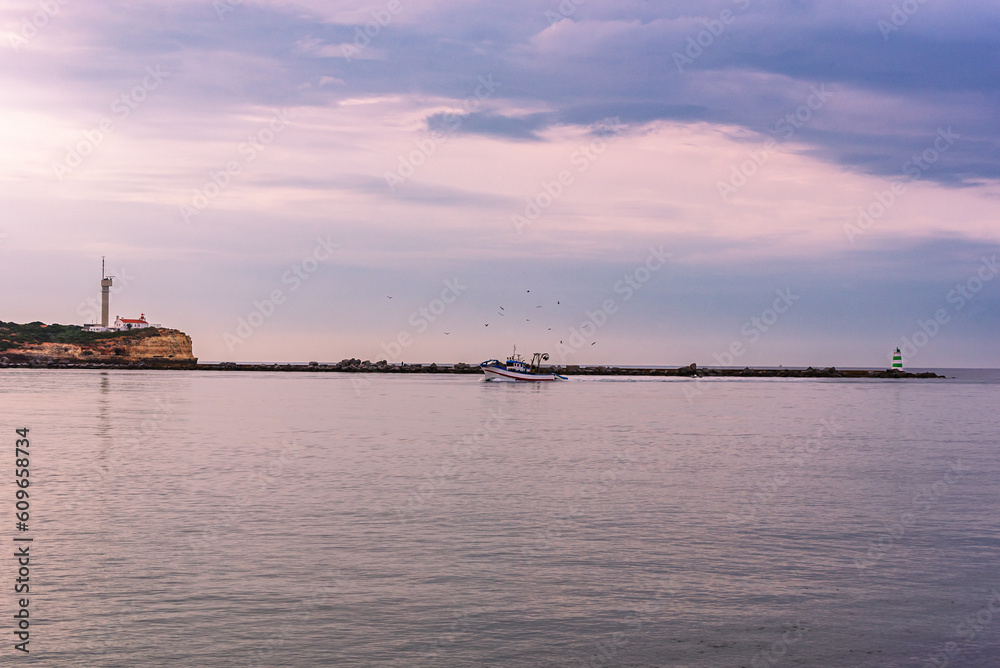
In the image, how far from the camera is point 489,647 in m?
11.7

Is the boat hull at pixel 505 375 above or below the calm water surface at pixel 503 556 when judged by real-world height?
above

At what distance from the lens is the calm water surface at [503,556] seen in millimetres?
11867

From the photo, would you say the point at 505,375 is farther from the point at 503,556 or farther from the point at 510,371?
the point at 503,556

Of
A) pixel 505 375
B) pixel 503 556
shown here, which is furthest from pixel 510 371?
pixel 503 556

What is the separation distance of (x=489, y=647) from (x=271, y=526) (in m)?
9.39

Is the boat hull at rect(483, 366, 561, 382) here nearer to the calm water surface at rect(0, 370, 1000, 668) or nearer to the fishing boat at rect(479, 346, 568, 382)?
the fishing boat at rect(479, 346, 568, 382)

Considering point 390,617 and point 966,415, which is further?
point 966,415

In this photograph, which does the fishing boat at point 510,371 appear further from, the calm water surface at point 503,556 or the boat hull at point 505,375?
the calm water surface at point 503,556

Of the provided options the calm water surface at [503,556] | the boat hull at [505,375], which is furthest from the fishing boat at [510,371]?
the calm water surface at [503,556]

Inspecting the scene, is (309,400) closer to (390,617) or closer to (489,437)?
(489,437)

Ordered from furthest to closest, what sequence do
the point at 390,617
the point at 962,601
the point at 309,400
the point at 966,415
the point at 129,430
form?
the point at 309,400 → the point at 966,415 → the point at 129,430 → the point at 962,601 → the point at 390,617

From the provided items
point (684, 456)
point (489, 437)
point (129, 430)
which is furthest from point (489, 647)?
point (129, 430)

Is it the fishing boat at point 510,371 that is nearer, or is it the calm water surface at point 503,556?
the calm water surface at point 503,556

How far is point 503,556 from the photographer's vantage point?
1688 centimetres
